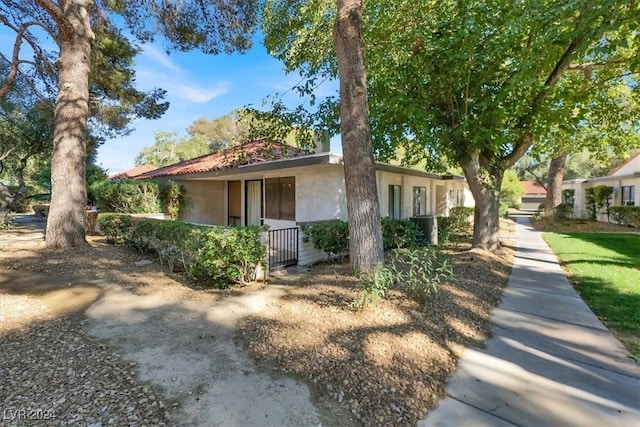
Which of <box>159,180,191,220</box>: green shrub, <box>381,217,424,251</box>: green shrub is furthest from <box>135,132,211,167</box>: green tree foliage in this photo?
<box>381,217,424,251</box>: green shrub

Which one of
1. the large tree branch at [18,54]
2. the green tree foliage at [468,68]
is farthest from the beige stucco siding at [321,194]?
the large tree branch at [18,54]

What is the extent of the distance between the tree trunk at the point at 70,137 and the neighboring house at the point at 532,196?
52.3 meters

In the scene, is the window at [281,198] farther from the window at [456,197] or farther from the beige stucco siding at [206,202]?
the window at [456,197]

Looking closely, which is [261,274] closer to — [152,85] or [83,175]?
[83,175]

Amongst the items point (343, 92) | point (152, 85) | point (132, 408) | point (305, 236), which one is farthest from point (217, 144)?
point (132, 408)

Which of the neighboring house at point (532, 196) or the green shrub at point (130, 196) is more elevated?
the neighboring house at point (532, 196)

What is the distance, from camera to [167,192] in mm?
13203

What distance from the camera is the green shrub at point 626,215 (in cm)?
1673

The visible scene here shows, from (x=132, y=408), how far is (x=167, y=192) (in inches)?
464

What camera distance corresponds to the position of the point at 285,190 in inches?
439

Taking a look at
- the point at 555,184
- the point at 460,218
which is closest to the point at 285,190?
the point at 460,218

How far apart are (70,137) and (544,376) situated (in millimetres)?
11246

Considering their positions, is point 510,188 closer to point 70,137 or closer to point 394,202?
point 394,202

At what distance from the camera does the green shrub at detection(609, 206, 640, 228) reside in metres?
16.7
